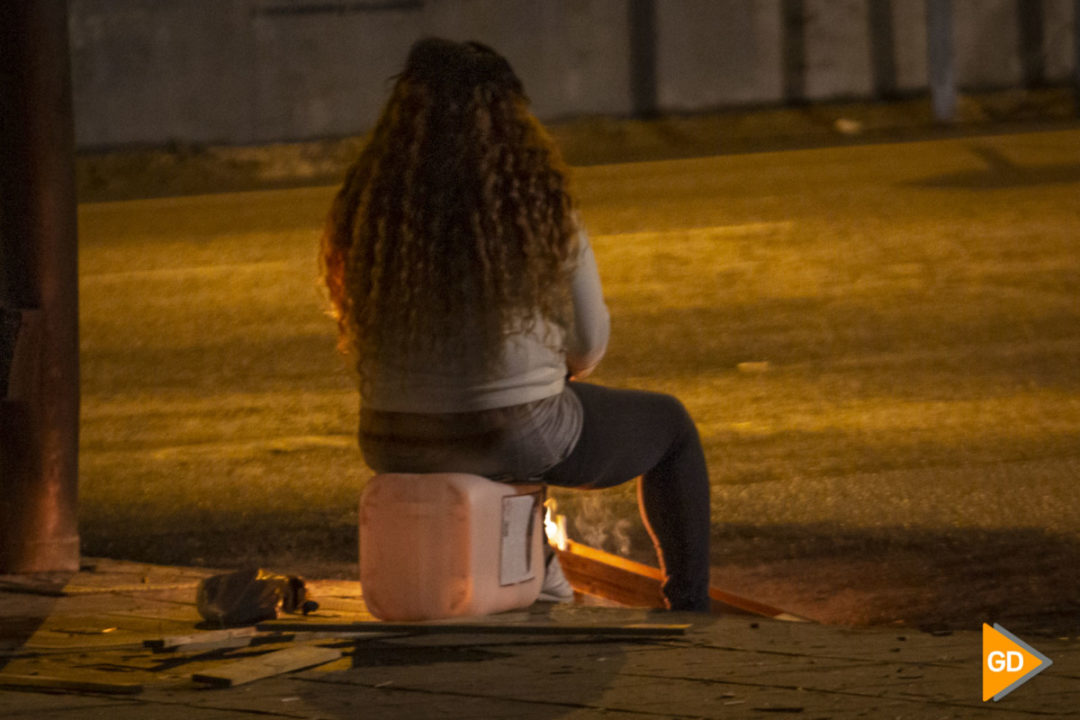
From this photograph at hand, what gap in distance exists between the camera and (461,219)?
13.3 feet

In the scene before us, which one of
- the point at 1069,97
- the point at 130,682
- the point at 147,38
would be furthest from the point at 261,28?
the point at 130,682

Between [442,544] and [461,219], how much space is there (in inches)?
30.1

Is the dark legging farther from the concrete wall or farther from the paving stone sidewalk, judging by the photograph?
the concrete wall

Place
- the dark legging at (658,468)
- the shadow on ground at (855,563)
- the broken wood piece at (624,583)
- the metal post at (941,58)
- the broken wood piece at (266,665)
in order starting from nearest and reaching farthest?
1. the broken wood piece at (266,665)
2. the dark legging at (658,468)
3. the broken wood piece at (624,583)
4. the shadow on ground at (855,563)
5. the metal post at (941,58)

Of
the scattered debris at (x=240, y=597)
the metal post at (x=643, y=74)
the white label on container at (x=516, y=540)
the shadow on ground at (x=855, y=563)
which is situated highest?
the metal post at (x=643, y=74)

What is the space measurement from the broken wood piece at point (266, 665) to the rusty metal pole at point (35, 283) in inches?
57.8

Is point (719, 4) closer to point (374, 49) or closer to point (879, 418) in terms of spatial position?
point (374, 49)

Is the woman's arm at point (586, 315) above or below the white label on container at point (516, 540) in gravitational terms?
above

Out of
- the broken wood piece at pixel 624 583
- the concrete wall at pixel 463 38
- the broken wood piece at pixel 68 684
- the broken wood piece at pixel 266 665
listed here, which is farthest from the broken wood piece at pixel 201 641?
the concrete wall at pixel 463 38

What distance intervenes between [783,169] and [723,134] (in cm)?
318

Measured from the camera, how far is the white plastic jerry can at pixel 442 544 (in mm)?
4078

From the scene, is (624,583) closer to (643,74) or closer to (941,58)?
(941,58)

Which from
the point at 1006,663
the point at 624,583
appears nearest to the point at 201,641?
the point at 624,583

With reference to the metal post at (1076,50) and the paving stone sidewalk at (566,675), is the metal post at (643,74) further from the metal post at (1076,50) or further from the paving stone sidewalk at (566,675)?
the paving stone sidewalk at (566,675)
